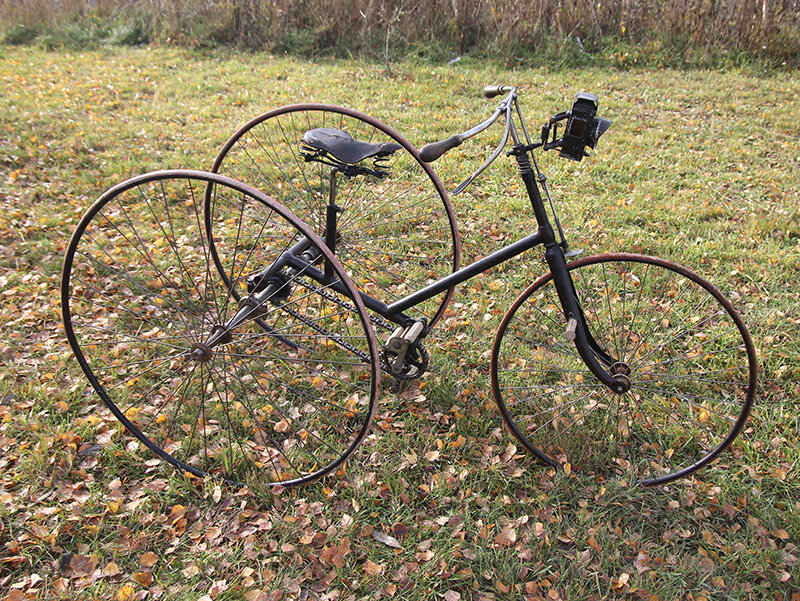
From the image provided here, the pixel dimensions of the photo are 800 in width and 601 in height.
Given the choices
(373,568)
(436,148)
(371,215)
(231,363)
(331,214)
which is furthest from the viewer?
(371,215)

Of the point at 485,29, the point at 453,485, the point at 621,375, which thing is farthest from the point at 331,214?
the point at 485,29

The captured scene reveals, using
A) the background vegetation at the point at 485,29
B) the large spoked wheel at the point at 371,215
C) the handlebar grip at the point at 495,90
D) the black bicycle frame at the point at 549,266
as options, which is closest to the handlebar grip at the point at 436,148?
the black bicycle frame at the point at 549,266

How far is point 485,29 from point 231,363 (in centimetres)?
783

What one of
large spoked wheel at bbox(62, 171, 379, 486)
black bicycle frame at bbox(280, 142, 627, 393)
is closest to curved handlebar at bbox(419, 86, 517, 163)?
black bicycle frame at bbox(280, 142, 627, 393)

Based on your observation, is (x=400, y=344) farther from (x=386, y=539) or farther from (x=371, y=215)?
(x=371, y=215)

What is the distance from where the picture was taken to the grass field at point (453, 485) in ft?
7.02

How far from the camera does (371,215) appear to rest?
4.45 metres

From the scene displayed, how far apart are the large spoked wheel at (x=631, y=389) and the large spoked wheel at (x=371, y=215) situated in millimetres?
630

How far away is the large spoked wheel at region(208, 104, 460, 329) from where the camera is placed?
117 inches

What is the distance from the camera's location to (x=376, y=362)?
6.91 ft

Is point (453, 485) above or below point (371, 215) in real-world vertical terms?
below

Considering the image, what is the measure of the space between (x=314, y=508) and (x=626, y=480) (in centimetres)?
139

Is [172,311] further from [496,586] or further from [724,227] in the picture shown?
[724,227]

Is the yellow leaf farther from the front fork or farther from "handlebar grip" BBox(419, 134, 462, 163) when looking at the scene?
"handlebar grip" BBox(419, 134, 462, 163)
